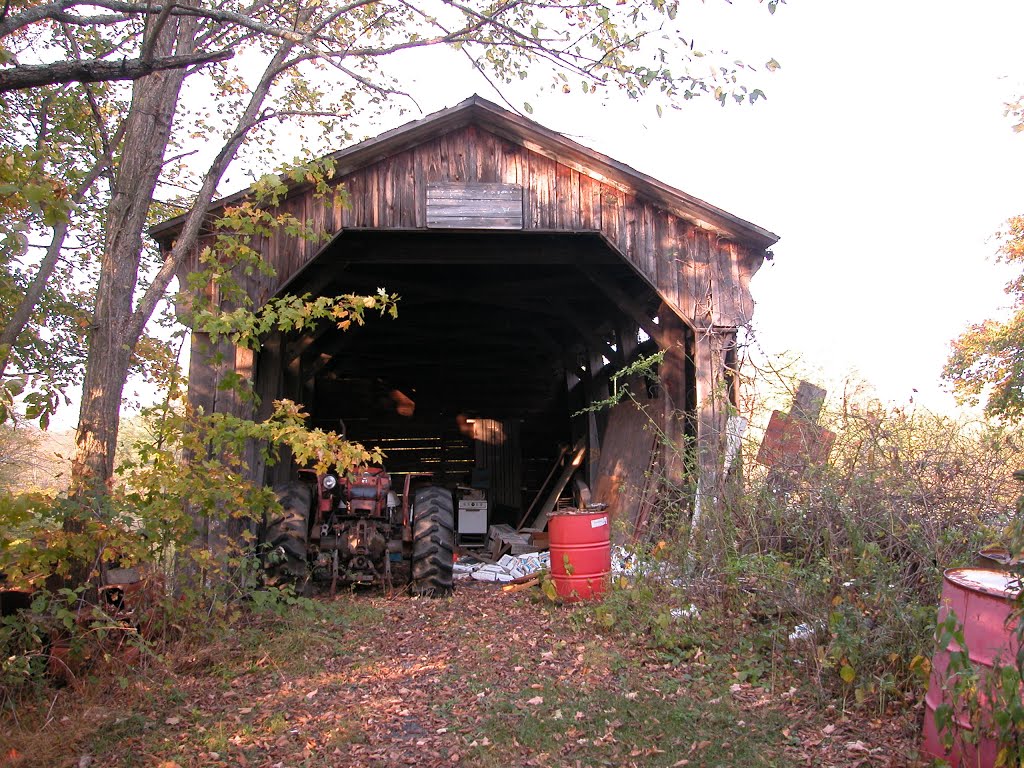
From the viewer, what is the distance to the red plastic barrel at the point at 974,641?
3.53 meters

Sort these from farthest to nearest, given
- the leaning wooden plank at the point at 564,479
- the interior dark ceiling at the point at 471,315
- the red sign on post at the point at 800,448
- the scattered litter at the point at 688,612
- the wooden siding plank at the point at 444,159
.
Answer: the leaning wooden plank at the point at 564,479 < the interior dark ceiling at the point at 471,315 < the wooden siding plank at the point at 444,159 < the scattered litter at the point at 688,612 < the red sign on post at the point at 800,448

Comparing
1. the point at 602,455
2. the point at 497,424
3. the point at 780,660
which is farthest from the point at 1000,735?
the point at 497,424

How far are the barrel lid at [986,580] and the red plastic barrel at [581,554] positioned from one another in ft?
12.9

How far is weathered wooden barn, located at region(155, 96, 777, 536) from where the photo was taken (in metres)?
8.66

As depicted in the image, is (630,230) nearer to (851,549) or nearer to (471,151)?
(471,151)

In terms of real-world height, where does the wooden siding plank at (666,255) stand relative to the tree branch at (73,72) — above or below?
above

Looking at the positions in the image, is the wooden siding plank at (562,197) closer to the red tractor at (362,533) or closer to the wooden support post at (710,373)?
the wooden support post at (710,373)

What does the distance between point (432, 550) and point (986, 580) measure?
5.61m

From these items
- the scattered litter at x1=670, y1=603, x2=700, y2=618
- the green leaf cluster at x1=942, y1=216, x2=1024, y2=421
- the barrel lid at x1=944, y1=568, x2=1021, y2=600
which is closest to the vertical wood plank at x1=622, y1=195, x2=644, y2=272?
the scattered litter at x1=670, y1=603, x2=700, y2=618

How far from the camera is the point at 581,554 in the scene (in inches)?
304

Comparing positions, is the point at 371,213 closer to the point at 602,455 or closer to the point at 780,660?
the point at 602,455

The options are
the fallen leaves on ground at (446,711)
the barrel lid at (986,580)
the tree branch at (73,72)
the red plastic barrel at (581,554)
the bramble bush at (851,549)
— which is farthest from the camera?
the red plastic barrel at (581,554)

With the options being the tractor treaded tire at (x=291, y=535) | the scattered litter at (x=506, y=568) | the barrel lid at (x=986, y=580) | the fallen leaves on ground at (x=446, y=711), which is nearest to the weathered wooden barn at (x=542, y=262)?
the tractor treaded tire at (x=291, y=535)

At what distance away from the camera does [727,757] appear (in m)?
4.04
